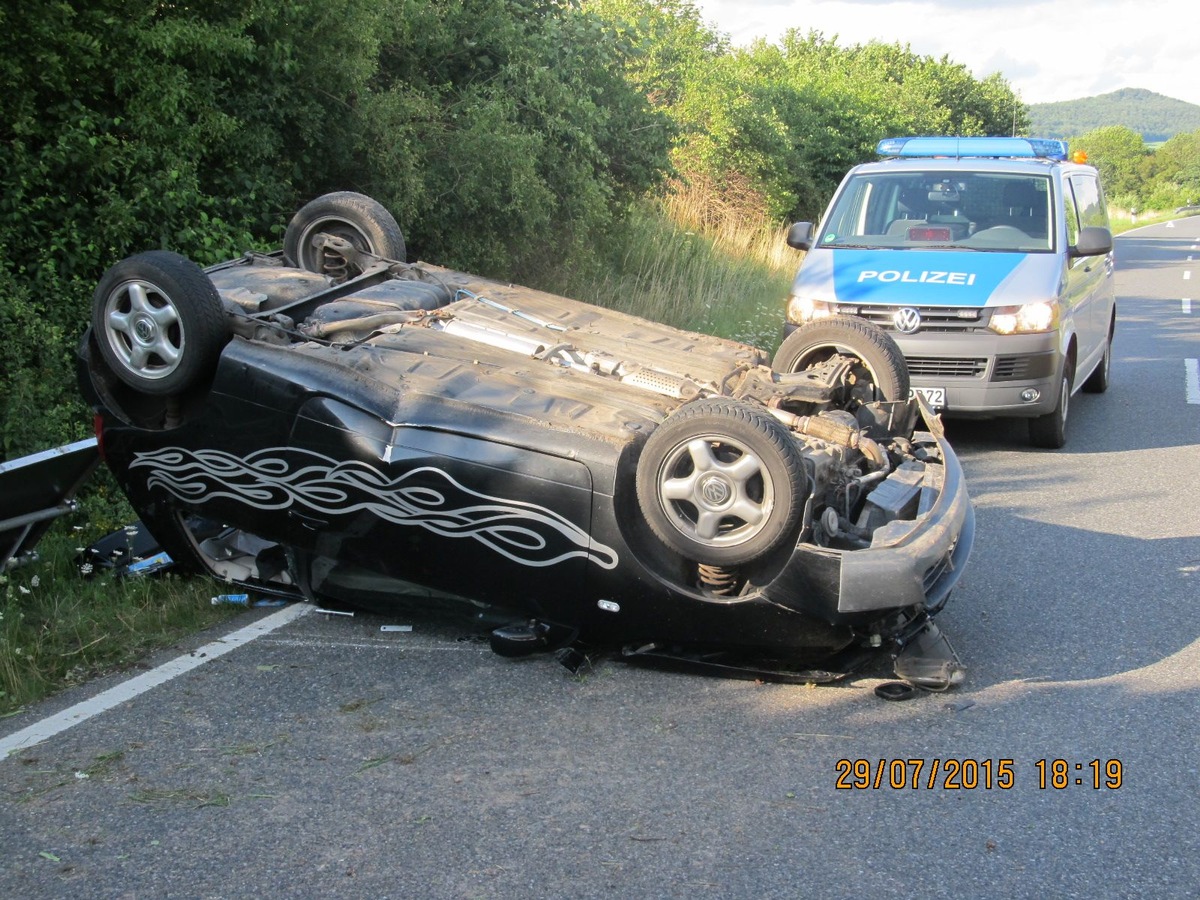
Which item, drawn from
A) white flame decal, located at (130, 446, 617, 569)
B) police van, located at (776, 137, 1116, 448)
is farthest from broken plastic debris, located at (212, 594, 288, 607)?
police van, located at (776, 137, 1116, 448)

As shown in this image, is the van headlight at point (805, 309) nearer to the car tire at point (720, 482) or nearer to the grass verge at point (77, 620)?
the car tire at point (720, 482)

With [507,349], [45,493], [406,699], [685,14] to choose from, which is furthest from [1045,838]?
[685,14]

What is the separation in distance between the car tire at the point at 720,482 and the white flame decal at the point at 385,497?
0.30 metres

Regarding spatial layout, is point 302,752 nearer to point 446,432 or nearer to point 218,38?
point 446,432

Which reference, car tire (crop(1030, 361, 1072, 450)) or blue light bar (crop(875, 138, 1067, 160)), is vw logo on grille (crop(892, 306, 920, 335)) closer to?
car tire (crop(1030, 361, 1072, 450))

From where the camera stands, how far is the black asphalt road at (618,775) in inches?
130

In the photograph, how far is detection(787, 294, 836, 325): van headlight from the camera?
8.45m

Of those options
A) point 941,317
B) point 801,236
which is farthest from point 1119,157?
point 941,317

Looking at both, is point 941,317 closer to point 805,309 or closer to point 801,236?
point 805,309

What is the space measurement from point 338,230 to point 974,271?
14.8 feet

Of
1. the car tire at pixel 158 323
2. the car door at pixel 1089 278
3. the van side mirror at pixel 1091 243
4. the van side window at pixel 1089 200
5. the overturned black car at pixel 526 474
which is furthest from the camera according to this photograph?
the van side window at pixel 1089 200

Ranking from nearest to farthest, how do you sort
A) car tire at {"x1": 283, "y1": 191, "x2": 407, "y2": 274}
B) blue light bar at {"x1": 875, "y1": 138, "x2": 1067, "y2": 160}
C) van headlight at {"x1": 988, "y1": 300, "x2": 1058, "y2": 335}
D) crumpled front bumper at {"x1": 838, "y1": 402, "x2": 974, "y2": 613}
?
1. crumpled front bumper at {"x1": 838, "y1": 402, "x2": 974, "y2": 613}
2. car tire at {"x1": 283, "y1": 191, "x2": 407, "y2": 274}
3. van headlight at {"x1": 988, "y1": 300, "x2": 1058, "y2": 335}
4. blue light bar at {"x1": 875, "y1": 138, "x2": 1067, "y2": 160}

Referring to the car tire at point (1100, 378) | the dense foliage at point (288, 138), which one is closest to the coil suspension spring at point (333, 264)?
the dense foliage at point (288, 138)

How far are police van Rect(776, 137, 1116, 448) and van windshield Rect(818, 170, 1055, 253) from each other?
0.4 inches
